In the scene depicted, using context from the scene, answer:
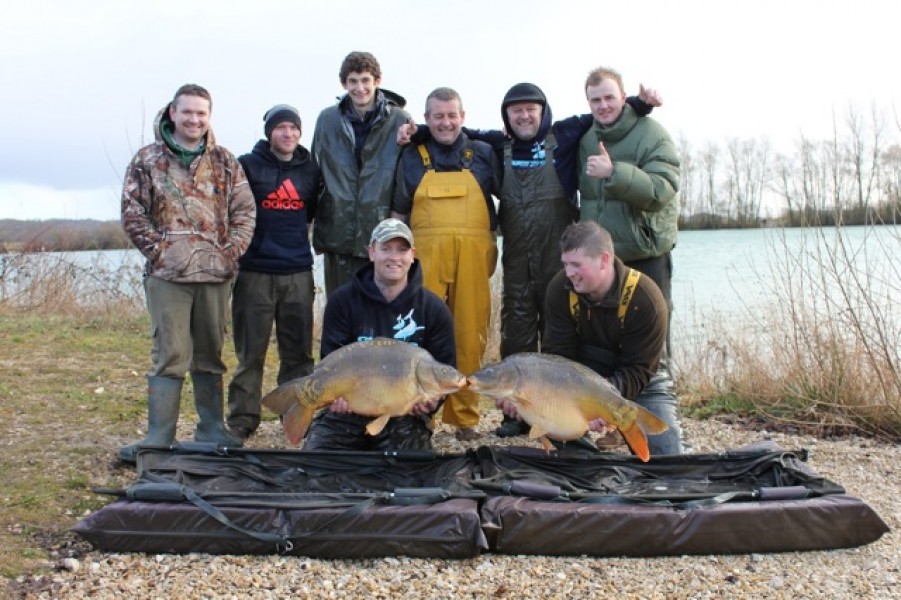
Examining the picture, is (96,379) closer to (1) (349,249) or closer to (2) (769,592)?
(1) (349,249)

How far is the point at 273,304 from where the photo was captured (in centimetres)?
562

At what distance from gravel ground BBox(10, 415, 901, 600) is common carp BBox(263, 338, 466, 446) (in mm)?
791

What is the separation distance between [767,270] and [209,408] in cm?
1216

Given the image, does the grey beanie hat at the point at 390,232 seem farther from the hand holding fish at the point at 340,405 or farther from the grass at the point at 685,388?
the grass at the point at 685,388

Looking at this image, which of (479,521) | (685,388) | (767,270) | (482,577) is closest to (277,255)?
(479,521)

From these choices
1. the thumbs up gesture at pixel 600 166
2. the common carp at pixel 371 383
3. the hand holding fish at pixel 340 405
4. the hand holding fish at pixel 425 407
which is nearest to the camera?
the common carp at pixel 371 383

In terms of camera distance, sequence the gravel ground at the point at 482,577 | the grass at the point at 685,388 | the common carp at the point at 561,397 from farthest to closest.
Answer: the grass at the point at 685,388 → the common carp at the point at 561,397 → the gravel ground at the point at 482,577

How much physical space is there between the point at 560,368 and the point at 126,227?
8.77 feet

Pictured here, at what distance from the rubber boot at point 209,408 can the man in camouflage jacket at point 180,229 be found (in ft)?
0.89

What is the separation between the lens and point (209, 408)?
17.9ft

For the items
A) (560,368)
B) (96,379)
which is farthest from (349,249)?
(96,379)

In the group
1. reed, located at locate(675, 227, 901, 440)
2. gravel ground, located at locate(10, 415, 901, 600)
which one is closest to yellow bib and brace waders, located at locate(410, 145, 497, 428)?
gravel ground, located at locate(10, 415, 901, 600)

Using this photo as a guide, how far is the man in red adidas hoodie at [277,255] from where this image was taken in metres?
5.52

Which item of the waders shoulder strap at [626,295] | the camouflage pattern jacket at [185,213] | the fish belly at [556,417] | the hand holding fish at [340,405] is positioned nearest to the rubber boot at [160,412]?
the camouflage pattern jacket at [185,213]
